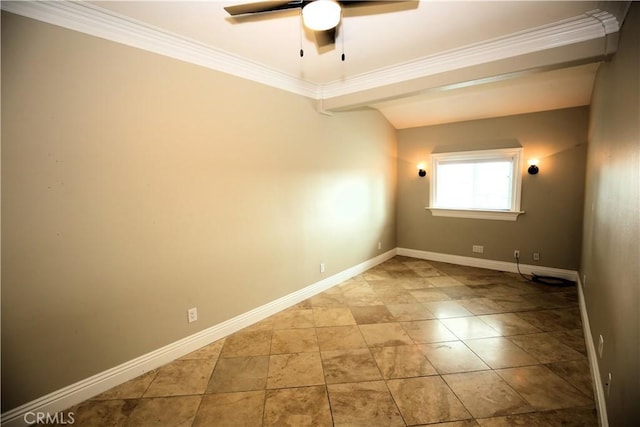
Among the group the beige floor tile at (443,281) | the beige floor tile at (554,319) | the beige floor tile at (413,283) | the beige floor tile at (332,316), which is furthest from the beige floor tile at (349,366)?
the beige floor tile at (443,281)

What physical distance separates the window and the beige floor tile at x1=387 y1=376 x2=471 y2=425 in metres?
3.48

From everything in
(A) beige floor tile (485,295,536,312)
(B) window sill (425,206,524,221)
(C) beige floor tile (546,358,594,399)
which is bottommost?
(C) beige floor tile (546,358,594,399)

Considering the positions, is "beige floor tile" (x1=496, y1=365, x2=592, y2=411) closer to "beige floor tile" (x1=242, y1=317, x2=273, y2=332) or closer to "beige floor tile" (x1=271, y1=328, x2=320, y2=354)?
"beige floor tile" (x1=271, y1=328, x2=320, y2=354)

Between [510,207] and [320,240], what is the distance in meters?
3.23

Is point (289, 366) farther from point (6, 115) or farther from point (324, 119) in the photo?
point (324, 119)

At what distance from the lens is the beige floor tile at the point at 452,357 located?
2.22m

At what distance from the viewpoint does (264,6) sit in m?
1.60

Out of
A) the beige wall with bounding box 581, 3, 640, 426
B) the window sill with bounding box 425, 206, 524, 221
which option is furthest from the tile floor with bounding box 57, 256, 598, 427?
the window sill with bounding box 425, 206, 524, 221

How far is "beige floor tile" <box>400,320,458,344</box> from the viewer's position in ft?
8.71

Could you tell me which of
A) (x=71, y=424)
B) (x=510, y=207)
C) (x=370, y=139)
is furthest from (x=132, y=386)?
(x=510, y=207)

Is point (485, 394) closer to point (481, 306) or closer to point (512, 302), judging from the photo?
point (481, 306)

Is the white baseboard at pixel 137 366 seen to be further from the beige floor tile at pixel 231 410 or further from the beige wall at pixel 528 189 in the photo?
the beige wall at pixel 528 189

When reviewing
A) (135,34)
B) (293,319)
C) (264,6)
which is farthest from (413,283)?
(135,34)

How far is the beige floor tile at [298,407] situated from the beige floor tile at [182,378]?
573 millimetres
